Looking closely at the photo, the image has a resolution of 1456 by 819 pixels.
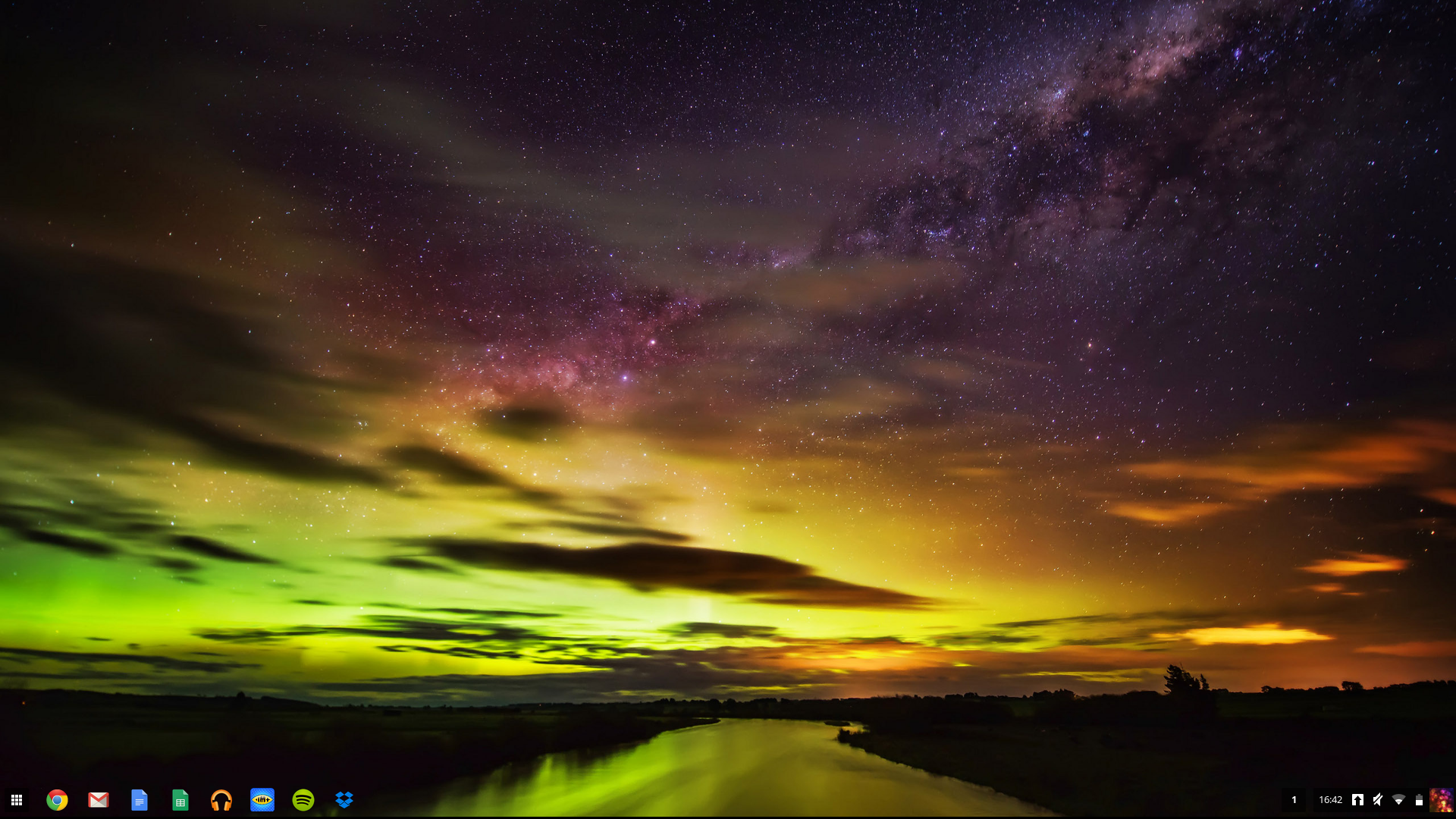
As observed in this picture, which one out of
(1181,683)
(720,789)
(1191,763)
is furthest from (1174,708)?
(720,789)

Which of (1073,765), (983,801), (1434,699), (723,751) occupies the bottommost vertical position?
(1434,699)

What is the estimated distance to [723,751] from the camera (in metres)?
52.6

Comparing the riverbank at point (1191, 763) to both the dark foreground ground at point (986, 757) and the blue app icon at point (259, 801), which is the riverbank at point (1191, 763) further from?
the blue app icon at point (259, 801)

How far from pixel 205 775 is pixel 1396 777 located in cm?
4511

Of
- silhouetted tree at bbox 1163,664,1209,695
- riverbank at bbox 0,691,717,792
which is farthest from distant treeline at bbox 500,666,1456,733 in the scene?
riverbank at bbox 0,691,717,792

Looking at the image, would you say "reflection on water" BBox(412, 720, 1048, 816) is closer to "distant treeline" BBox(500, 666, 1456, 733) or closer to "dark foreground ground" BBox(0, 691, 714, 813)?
"dark foreground ground" BBox(0, 691, 714, 813)

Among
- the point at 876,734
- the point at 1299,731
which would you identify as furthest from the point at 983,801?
the point at 876,734

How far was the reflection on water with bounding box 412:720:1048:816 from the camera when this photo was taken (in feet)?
73.7

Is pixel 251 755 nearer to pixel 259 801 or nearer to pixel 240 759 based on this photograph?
pixel 240 759

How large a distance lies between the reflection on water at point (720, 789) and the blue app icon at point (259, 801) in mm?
5557

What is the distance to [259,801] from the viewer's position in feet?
80.1

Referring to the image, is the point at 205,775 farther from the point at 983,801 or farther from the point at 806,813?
the point at 983,801

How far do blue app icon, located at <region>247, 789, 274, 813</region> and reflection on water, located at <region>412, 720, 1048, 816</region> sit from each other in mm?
5557

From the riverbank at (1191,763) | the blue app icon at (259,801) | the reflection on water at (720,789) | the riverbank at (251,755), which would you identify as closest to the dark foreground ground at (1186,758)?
the riverbank at (1191,763)
